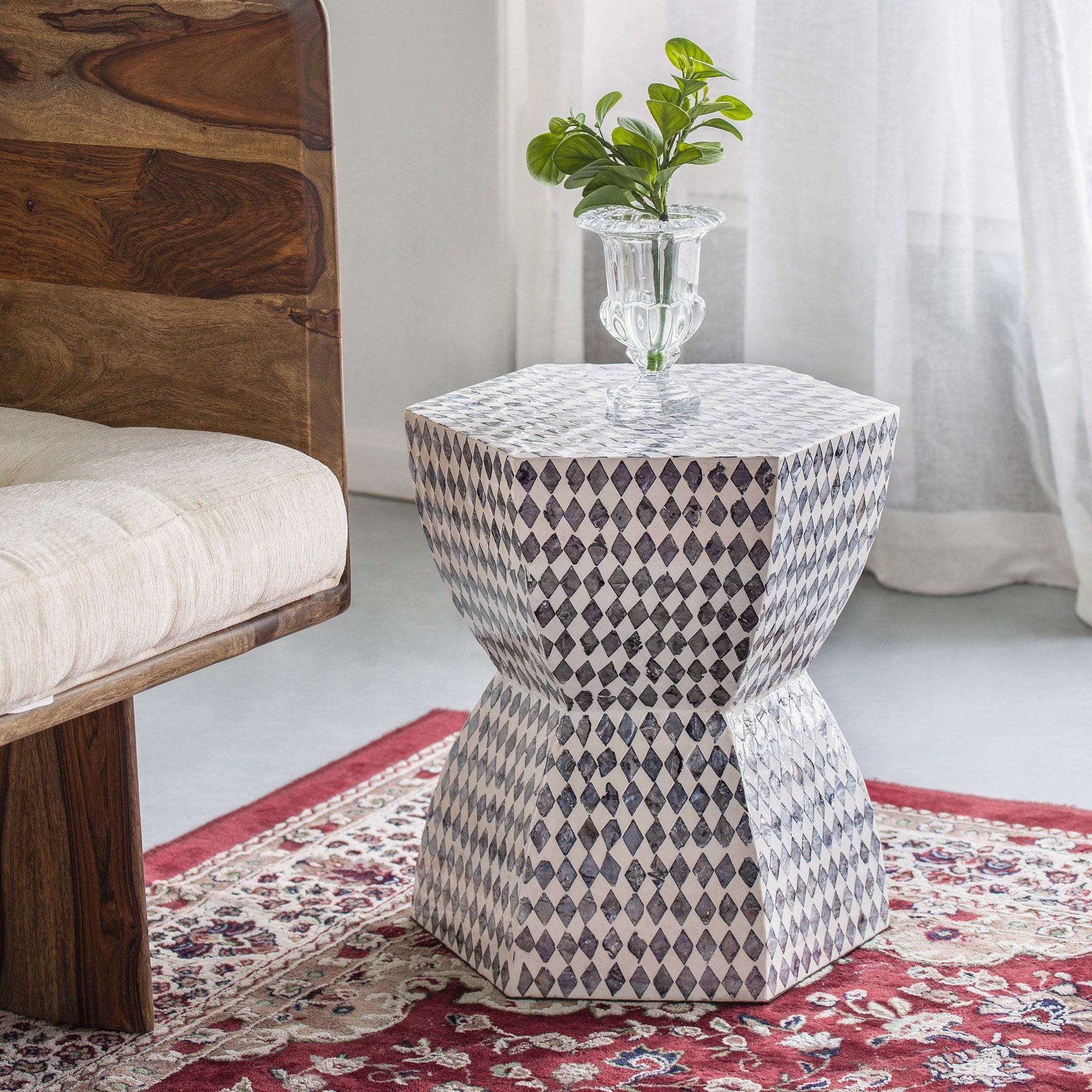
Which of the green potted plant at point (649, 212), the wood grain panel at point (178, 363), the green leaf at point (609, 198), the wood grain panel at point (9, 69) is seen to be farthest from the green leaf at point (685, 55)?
the wood grain panel at point (9, 69)

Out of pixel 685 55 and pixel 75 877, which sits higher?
pixel 685 55

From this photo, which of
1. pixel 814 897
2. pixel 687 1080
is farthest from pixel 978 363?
pixel 687 1080

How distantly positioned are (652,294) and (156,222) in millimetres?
393

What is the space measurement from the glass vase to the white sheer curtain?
1.05 metres

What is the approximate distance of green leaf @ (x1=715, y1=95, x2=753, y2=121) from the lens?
3.82 feet

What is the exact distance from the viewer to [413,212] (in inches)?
106

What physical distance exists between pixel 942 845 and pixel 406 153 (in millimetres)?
1711

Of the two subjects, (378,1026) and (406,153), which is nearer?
(378,1026)

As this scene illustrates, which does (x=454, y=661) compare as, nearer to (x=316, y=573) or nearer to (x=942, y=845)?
(x=942, y=845)

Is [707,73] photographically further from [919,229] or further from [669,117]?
[919,229]

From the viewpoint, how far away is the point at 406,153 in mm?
2680

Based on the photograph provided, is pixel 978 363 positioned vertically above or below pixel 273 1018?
above

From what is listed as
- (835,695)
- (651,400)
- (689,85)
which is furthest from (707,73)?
(835,695)

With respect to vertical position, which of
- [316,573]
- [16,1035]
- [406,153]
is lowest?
[16,1035]
